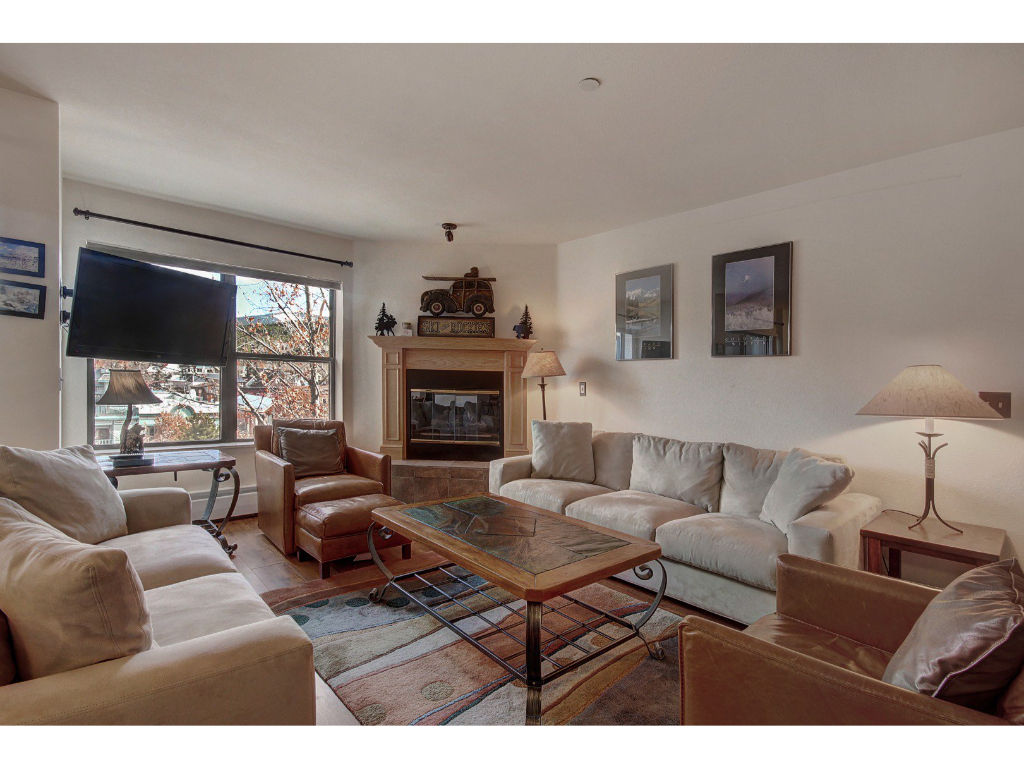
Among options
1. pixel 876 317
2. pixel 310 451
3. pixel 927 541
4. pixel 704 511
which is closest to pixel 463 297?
pixel 310 451

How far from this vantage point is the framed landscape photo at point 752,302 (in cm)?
332

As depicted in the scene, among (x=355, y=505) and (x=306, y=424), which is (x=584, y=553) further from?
(x=306, y=424)

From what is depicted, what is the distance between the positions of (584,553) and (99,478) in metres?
2.14

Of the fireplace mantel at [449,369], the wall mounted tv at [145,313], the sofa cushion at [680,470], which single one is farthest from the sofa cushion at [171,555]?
the sofa cushion at [680,470]

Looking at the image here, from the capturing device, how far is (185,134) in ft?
8.91

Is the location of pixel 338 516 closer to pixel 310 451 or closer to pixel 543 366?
pixel 310 451

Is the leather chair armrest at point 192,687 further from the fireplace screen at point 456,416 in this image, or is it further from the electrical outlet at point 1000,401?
the fireplace screen at point 456,416

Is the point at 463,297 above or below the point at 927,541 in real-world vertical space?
above

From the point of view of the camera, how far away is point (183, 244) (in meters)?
3.96

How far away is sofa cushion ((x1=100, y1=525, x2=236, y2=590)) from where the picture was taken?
1.89 metres

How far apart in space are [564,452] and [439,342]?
160 centimetres

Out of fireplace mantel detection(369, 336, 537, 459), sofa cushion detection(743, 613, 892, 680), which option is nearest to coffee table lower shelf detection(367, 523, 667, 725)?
sofa cushion detection(743, 613, 892, 680)

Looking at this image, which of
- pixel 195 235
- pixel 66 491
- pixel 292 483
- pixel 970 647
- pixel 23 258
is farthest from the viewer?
pixel 195 235
